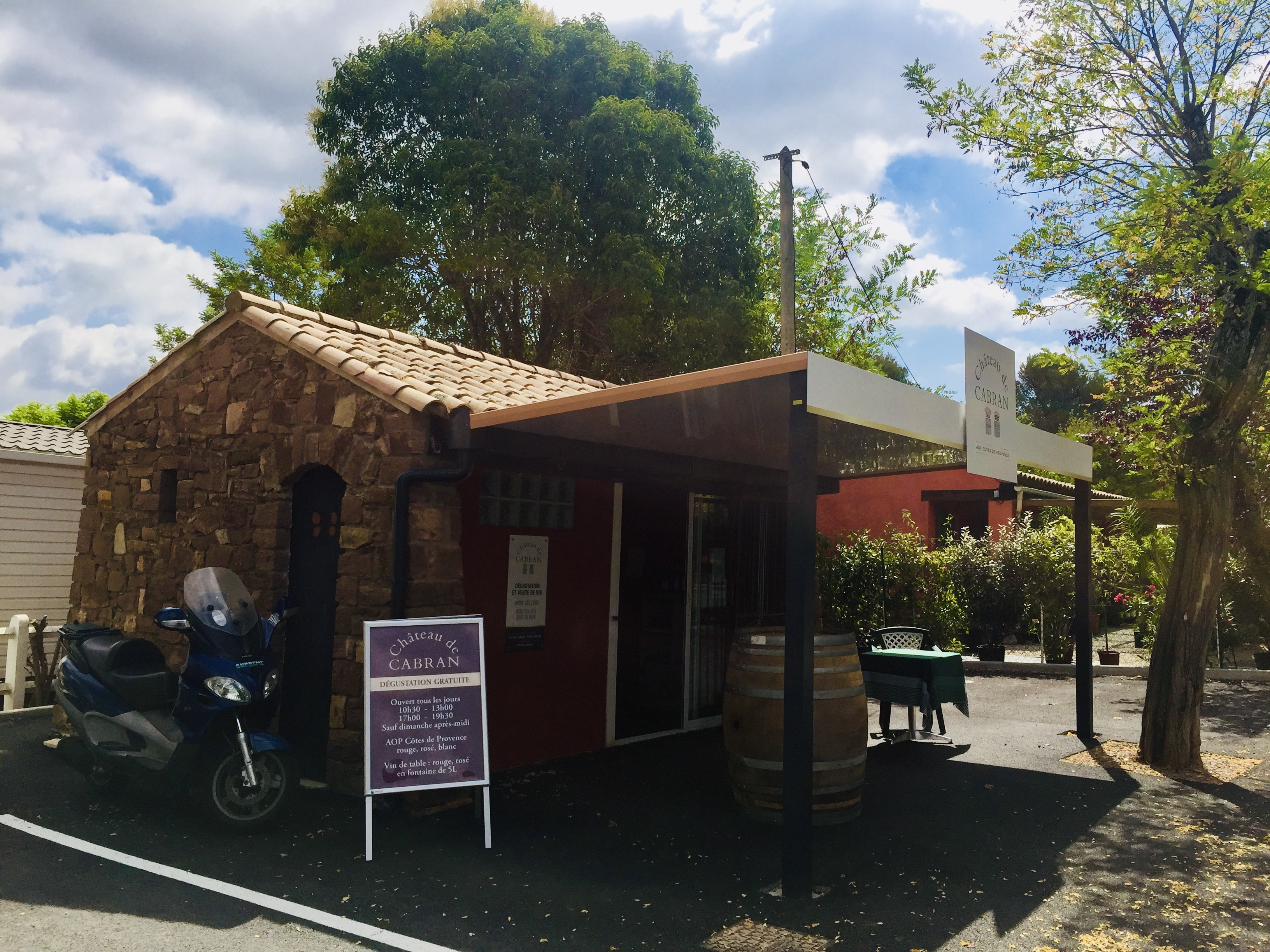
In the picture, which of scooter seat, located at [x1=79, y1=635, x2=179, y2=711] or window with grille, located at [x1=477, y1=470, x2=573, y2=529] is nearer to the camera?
scooter seat, located at [x1=79, y1=635, x2=179, y2=711]

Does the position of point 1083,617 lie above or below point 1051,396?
below

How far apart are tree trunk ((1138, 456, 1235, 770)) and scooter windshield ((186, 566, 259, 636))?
6.24m

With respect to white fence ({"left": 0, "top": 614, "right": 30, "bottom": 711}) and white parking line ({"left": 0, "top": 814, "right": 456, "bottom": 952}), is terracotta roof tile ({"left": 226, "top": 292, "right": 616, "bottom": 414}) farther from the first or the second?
white fence ({"left": 0, "top": 614, "right": 30, "bottom": 711})

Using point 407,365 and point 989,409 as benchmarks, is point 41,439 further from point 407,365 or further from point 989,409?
point 989,409

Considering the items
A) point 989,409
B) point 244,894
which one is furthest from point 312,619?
point 989,409

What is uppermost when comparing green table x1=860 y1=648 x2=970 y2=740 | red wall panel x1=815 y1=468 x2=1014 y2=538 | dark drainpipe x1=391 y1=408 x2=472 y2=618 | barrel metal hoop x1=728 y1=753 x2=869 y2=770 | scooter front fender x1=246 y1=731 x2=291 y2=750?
red wall panel x1=815 y1=468 x2=1014 y2=538

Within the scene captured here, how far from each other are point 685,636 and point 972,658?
6.58 m

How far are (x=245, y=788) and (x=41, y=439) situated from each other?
8.32 m

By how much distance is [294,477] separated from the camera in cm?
630

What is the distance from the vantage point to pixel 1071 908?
13.6 ft

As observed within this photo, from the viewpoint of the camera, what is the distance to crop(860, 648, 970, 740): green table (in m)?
7.09

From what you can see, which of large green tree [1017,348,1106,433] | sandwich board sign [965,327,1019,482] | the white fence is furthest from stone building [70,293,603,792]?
large green tree [1017,348,1106,433]

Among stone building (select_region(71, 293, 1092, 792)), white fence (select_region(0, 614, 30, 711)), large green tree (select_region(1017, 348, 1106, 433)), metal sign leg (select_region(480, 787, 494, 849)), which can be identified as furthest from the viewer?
large green tree (select_region(1017, 348, 1106, 433))

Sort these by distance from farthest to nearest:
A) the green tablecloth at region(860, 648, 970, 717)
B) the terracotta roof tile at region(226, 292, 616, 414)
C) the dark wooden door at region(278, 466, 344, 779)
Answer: the green tablecloth at region(860, 648, 970, 717) < the dark wooden door at region(278, 466, 344, 779) < the terracotta roof tile at region(226, 292, 616, 414)
